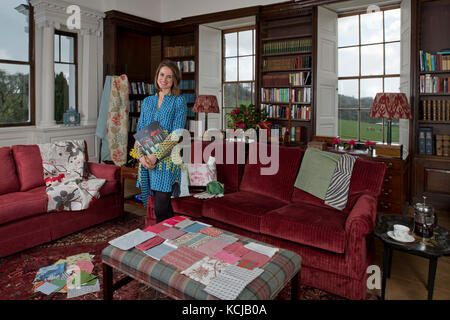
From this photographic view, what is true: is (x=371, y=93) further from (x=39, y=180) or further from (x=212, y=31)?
(x=39, y=180)

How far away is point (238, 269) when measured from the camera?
180cm

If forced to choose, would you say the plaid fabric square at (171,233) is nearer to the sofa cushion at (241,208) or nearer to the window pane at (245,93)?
the sofa cushion at (241,208)

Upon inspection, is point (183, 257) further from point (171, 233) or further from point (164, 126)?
point (164, 126)

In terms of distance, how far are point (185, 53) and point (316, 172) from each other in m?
4.55

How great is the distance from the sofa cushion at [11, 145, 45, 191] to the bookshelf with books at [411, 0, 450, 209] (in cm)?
459

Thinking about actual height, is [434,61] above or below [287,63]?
below

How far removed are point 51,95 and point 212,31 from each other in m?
3.10

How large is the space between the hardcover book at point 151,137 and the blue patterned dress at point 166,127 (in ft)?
0.12

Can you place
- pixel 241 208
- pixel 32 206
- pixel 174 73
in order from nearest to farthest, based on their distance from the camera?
pixel 174 73 → pixel 241 208 → pixel 32 206

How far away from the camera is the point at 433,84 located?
442 centimetres

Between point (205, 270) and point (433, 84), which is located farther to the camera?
point (433, 84)

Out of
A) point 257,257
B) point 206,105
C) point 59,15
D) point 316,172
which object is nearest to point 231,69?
point 206,105

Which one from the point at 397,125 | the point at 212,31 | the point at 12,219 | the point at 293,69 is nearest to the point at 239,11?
the point at 212,31

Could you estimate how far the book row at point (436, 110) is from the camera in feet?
14.3
